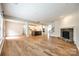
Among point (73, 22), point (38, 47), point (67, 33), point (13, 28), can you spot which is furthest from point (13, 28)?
point (73, 22)

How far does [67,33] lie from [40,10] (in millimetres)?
726

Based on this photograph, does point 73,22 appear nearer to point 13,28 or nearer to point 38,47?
point 38,47

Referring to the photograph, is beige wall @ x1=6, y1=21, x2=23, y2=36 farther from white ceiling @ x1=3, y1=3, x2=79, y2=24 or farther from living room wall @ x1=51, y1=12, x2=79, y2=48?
living room wall @ x1=51, y1=12, x2=79, y2=48

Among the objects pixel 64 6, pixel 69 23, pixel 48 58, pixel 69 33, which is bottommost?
pixel 48 58

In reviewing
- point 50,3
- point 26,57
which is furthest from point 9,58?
point 50,3

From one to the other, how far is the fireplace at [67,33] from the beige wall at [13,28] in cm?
89

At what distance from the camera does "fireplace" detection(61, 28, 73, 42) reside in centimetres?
219

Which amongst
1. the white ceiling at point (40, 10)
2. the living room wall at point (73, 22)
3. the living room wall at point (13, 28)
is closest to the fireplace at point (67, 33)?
the living room wall at point (73, 22)

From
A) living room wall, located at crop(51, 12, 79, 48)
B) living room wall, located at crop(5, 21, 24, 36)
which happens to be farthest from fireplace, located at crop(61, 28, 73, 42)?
living room wall, located at crop(5, 21, 24, 36)

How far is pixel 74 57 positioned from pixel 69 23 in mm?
675

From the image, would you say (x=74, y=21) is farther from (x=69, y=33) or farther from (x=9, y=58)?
(x=9, y=58)

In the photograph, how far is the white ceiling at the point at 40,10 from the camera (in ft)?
7.07

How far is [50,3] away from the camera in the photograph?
7.11 feet

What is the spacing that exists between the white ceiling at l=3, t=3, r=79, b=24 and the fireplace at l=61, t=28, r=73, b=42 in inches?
12.4
